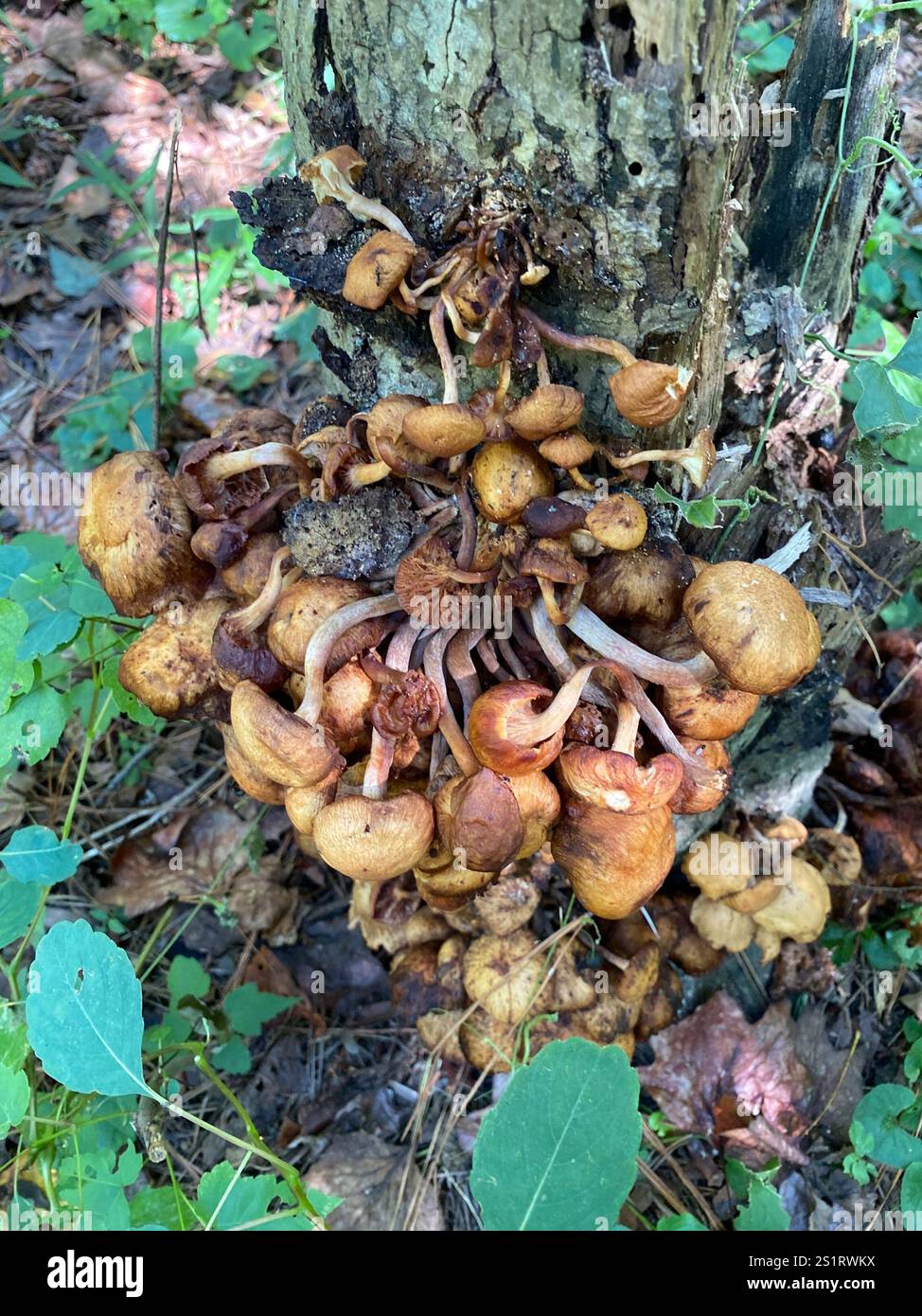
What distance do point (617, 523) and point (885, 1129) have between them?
2585 millimetres

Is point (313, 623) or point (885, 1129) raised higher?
point (313, 623)

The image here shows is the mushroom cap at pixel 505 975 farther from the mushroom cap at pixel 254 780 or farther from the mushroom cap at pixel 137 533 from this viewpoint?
the mushroom cap at pixel 137 533

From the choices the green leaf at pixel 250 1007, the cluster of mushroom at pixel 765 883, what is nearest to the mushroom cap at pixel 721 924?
the cluster of mushroom at pixel 765 883

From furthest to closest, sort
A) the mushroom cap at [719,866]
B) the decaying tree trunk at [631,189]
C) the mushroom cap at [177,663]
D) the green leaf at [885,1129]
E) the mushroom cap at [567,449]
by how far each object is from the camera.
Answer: the mushroom cap at [719,866]
the green leaf at [885,1129]
the mushroom cap at [177,663]
the mushroom cap at [567,449]
the decaying tree trunk at [631,189]

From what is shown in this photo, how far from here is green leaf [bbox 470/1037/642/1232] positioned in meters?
1.93

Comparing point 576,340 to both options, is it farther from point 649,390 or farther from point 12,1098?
point 12,1098

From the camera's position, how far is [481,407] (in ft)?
8.29

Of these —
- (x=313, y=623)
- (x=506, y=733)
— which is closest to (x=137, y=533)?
(x=313, y=623)

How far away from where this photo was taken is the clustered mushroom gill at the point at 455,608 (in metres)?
2.50

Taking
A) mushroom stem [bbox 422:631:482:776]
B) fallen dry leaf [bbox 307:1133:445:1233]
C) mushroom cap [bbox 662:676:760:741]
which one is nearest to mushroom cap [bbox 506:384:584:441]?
mushroom stem [bbox 422:631:482:776]

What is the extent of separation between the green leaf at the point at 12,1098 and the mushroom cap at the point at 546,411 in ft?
7.10

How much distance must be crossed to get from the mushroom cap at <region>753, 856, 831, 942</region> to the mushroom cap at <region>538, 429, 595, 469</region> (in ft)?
6.93

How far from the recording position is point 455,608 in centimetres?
276

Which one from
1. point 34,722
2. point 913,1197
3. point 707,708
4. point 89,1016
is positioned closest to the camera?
point 89,1016
